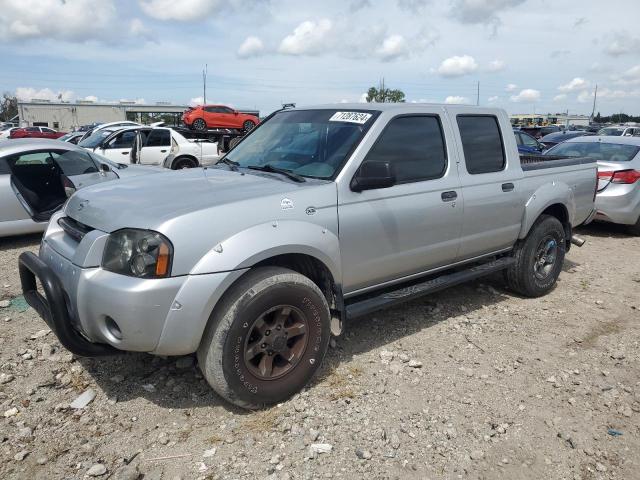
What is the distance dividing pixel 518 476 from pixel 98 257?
8.36 ft

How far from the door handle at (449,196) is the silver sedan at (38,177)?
4674 mm

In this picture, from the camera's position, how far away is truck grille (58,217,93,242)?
10.7 ft

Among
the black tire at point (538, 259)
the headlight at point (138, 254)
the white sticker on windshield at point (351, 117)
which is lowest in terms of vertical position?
the black tire at point (538, 259)

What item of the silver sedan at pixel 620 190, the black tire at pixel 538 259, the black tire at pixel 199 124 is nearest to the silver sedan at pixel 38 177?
the black tire at pixel 538 259

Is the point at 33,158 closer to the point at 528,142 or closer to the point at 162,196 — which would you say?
the point at 162,196

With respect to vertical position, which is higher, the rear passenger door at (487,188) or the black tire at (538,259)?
the rear passenger door at (487,188)

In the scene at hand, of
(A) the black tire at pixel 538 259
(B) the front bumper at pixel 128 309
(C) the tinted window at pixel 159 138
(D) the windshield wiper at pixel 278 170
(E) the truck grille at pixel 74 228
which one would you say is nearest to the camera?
(B) the front bumper at pixel 128 309

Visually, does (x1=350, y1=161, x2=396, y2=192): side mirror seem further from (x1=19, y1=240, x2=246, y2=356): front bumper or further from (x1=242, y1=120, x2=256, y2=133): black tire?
(x1=242, y1=120, x2=256, y2=133): black tire

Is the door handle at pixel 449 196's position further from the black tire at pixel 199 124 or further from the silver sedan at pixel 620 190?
the black tire at pixel 199 124

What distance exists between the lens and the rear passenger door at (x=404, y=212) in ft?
11.9

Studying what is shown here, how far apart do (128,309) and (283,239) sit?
95 centimetres

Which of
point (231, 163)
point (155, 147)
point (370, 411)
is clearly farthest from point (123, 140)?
point (370, 411)

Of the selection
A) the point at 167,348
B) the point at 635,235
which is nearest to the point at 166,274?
the point at 167,348

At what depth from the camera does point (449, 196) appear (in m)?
4.21
